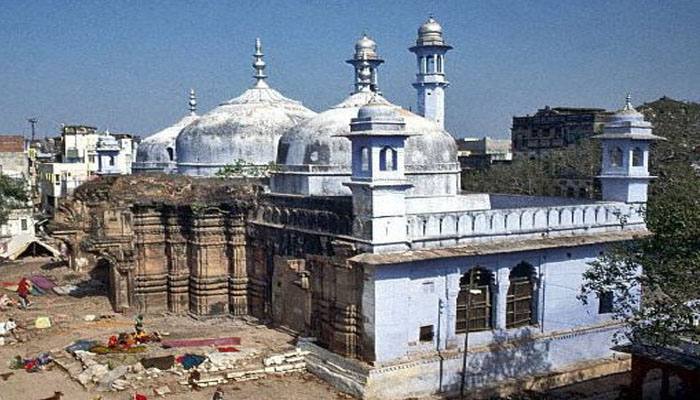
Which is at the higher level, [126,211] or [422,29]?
[422,29]

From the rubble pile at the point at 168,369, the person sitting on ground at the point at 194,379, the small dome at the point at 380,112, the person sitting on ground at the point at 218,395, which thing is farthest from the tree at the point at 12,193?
the small dome at the point at 380,112

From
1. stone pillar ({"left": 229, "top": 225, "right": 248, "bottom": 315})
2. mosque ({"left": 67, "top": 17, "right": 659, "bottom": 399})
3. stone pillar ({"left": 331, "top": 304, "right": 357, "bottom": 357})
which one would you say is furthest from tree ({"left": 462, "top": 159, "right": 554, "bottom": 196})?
stone pillar ({"left": 331, "top": 304, "right": 357, "bottom": 357})

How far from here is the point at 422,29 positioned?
27.8 m

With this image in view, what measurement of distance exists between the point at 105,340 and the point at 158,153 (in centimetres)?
1297

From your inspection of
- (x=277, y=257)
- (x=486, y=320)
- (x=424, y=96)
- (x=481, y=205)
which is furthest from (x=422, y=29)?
(x=486, y=320)

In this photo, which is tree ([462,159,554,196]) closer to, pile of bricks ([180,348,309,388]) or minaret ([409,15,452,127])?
minaret ([409,15,452,127])

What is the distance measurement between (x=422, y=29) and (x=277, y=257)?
549 inches

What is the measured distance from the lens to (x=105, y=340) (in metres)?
16.4

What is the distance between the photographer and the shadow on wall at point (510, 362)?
14.3 metres

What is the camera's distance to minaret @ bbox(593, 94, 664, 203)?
16859 millimetres

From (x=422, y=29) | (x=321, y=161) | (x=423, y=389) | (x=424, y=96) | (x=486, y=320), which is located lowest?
(x=423, y=389)

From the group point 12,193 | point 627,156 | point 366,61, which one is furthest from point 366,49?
point 12,193

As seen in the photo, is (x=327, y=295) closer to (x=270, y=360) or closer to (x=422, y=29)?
(x=270, y=360)

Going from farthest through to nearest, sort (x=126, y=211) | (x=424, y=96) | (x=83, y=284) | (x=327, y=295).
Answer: (x=424, y=96) → (x=83, y=284) → (x=126, y=211) → (x=327, y=295)
